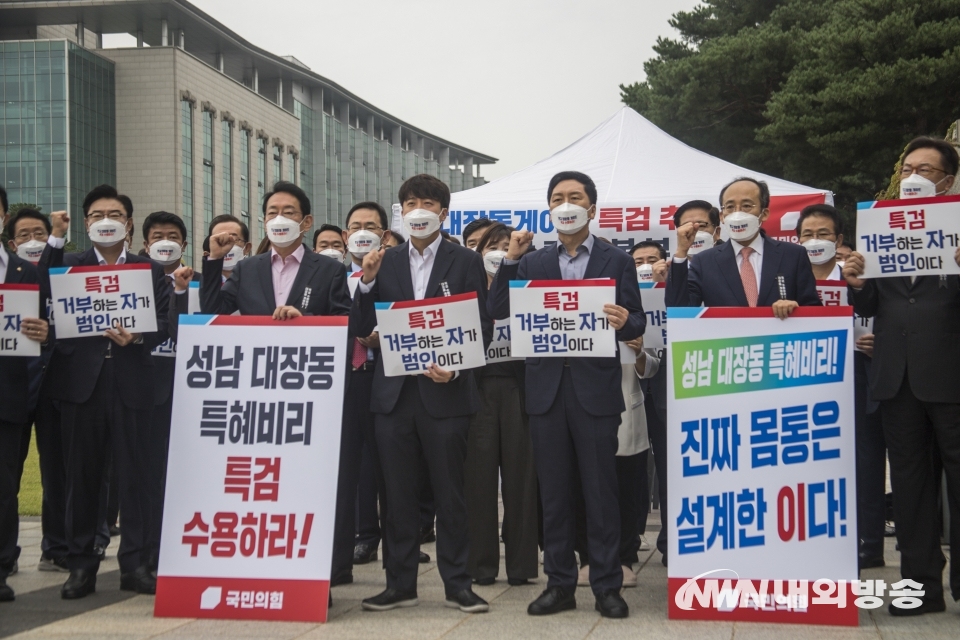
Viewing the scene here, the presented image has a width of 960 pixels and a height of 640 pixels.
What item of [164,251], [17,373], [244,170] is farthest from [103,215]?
[244,170]

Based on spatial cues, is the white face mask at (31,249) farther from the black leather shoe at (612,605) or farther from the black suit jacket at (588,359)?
the black leather shoe at (612,605)

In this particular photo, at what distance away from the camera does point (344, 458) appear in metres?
6.39

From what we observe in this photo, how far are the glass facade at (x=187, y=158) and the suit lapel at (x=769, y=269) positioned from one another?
60.5 metres

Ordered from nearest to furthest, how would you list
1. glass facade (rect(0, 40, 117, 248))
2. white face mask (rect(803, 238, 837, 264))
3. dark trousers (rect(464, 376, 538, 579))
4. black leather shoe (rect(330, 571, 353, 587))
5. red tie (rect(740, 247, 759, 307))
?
1. red tie (rect(740, 247, 759, 307))
2. black leather shoe (rect(330, 571, 353, 587))
3. dark trousers (rect(464, 376, 538, 579))
4. white face mask (rect(803, 238, 837, 264))
5. glass facade (rect(0, 40, 117, 248))

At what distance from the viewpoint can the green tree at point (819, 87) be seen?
68.8 ft

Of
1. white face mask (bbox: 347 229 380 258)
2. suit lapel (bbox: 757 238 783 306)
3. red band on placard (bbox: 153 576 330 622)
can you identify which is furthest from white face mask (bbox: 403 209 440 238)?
red band on placard (bbox: 153 576 330 622)

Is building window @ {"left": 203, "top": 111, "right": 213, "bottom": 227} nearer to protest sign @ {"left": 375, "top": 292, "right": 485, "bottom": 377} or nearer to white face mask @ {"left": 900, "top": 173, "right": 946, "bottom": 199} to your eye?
protest sign @ {"left": 375, "top": 292, "right": 485, "bottom": 377}

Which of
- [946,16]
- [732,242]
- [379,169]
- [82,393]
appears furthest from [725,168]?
[379,169]

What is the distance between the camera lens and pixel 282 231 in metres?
6.09

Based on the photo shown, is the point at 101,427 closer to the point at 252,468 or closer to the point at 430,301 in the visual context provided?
the point at 252,468

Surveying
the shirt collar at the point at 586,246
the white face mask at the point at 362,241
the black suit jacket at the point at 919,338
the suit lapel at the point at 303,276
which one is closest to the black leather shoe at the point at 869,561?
the black suit jacket at the point at 919,338

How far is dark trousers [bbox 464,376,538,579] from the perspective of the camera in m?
6.82

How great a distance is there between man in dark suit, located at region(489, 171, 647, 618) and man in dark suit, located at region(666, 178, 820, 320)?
13.9 inches

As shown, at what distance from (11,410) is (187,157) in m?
60.5
